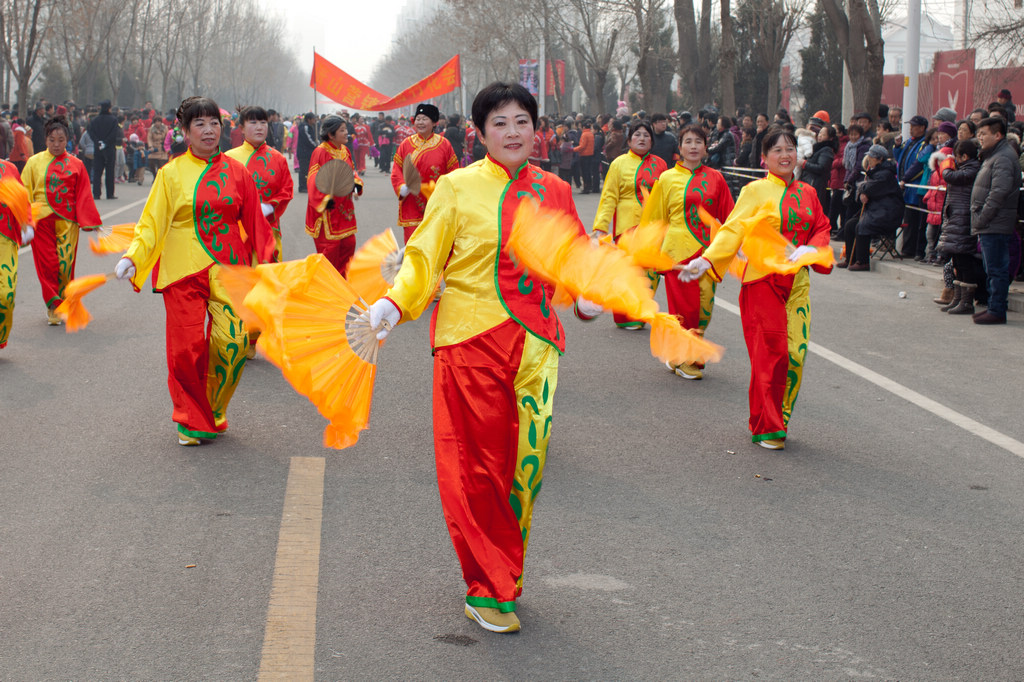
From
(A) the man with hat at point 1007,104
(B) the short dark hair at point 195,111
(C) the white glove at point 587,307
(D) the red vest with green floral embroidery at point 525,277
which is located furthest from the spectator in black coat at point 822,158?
(C) the white glove at point 587,307

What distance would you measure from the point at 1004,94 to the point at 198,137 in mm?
13639

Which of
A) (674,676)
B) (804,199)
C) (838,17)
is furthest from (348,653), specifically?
(838,17)

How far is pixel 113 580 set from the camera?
426 centimetres

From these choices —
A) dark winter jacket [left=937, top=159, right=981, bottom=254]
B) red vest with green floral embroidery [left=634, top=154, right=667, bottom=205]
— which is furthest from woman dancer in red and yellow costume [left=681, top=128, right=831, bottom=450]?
dark winter jacket [left=937, top=159, right=981, bottom=254]

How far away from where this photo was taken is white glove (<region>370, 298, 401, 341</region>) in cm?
363

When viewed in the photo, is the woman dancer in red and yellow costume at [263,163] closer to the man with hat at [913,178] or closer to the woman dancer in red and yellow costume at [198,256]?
the woman dancer in red and yellow costume at [198,256]

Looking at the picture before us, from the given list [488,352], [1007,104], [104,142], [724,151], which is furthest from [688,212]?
[104,142]

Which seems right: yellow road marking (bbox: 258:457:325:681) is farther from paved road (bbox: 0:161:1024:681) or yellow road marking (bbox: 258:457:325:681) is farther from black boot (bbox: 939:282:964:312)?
black boot (bbox: 939:282:964:312)

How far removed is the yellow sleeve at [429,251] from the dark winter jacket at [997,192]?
25.4ft

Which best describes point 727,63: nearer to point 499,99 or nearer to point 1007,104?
point 1007,104

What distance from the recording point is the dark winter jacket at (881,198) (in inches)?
530

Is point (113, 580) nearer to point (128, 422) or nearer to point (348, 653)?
point (348, 653)

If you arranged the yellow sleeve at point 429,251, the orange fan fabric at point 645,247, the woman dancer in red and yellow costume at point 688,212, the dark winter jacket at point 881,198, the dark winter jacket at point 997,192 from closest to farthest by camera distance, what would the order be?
the yellow sleeve at point 429,251 < the orange fan fabric at point 645,247 < the woman dancer in red and yellow costume at point 688,212 < the dark winter jacket at point 997,192 < the dark winter jacket at point 881,198

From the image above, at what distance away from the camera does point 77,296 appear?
19.0ft
